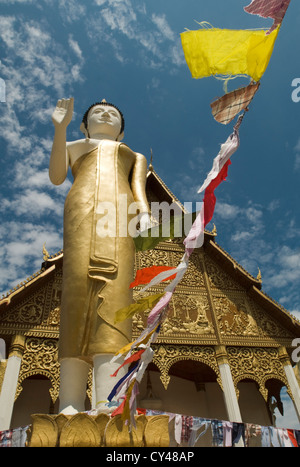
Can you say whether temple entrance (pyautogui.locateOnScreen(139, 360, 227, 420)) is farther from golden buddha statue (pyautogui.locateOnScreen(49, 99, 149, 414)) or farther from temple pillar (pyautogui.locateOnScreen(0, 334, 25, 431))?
golden buddha statue (pyautogui.locateOnScreen(49, 99, 149, 414))

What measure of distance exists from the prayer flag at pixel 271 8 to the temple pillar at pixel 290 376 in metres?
5.74

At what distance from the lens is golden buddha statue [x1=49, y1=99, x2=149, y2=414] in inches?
79.3

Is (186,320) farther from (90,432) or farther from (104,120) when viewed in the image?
(90,432)

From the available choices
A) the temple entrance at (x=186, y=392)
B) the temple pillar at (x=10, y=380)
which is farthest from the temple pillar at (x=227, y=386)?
the temple pillar at (x=10, y=380)

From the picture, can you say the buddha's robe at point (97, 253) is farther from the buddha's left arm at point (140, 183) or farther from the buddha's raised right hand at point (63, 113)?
the buddha's raised right hand at point (63, 113)

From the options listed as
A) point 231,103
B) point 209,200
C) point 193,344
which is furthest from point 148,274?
point 193,344

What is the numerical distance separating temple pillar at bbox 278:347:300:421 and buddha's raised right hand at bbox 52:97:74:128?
5.60 metres

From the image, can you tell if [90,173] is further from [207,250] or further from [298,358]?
[298,358]

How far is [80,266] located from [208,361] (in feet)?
14.1

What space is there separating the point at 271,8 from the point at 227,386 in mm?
5313

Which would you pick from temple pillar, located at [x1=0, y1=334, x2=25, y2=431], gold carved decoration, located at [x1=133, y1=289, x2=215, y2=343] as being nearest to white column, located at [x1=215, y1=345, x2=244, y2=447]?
gold carved decoration, located at [x1=133, y1=289, x2=215, y2=343]

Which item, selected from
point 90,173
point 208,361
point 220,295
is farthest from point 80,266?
point 220,295

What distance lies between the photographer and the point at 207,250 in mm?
7328

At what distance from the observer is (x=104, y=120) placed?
9.97 ft
